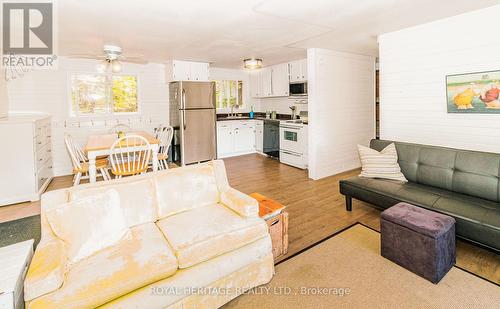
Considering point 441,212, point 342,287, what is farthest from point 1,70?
point 441,212

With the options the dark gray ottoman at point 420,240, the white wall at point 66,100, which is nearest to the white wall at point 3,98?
the white wall at point 66,100

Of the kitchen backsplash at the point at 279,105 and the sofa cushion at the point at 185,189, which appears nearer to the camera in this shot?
the sofa cushion at the point at 185,189

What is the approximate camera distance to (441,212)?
7.79 feet

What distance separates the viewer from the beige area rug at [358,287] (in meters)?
1.87

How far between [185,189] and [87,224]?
78 centimetres

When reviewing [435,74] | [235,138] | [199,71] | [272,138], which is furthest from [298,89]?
[435,74]

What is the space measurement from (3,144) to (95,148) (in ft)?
4.57

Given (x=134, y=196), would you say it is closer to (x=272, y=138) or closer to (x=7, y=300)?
(x=7, y=300)

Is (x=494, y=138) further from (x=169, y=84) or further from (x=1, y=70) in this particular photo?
(x=1, y=70)

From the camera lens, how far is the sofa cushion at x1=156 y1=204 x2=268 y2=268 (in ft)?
5.80

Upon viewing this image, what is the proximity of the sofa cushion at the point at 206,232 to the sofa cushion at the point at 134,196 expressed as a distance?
13 cm

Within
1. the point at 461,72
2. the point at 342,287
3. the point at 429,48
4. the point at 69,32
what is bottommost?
the point at 342,287

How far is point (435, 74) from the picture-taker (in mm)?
3490

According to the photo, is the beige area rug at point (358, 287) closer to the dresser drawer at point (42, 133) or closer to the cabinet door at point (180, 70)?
the dresser drawer at point (42, 133)
